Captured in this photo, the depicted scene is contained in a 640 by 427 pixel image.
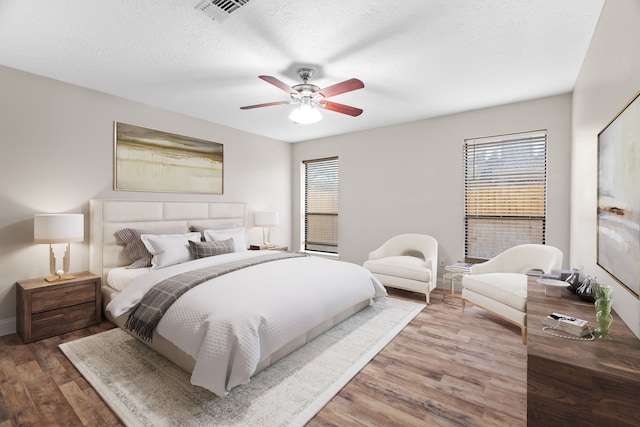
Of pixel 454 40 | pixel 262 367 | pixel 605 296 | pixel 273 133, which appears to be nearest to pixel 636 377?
pixel 605 296

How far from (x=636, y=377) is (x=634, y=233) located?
27.0 inches

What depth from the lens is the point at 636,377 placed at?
1.09 metres

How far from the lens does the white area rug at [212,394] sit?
1.80 meters

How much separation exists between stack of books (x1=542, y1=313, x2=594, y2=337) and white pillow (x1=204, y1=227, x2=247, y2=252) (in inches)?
132

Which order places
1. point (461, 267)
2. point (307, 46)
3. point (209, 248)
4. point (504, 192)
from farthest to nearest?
point (504, 192) → point (461, 267) → point (209, 248) → point (307, 46)

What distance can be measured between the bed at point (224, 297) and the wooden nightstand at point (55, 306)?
172mm

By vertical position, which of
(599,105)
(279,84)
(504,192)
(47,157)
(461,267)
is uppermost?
(279,84)

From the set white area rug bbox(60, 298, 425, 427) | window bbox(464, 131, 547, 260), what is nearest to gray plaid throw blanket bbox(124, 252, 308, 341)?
white area rug bbox(60, 298, 425, 427)

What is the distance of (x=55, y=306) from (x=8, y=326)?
1.86ft

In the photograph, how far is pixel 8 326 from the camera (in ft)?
9.73

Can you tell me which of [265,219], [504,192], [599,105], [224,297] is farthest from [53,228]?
[504,192]

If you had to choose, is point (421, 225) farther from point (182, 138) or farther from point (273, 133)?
point (182, 138)

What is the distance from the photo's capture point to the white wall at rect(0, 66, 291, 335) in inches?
116

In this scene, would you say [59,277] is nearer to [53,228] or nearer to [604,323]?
[53,228]
